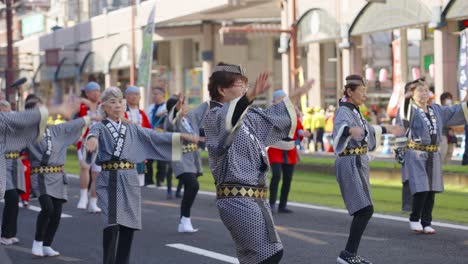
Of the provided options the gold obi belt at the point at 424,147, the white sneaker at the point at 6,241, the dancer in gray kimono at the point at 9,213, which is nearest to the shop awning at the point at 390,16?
the gold obi belt at the point at 424,147

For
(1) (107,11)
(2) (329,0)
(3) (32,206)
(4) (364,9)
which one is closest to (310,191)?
(3) (32,206)

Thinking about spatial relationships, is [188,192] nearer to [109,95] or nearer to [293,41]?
[109,95]

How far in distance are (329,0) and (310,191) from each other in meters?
19.9

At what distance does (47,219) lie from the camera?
10.6 m

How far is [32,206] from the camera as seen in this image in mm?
16562

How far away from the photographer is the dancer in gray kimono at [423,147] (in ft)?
37.1

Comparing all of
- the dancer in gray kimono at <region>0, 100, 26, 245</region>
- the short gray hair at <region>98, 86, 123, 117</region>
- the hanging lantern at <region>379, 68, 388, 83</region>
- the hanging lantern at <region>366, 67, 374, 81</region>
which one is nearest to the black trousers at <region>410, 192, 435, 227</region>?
the short gray hair at <region>98, 86, 123, 117</region>

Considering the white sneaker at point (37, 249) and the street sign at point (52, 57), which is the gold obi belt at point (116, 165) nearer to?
the white sneaker at point (37, 249)

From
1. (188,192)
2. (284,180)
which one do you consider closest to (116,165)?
(188,192)

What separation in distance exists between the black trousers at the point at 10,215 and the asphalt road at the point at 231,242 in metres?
0.24

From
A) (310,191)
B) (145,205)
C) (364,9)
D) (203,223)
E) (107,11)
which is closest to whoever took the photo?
(203,223)

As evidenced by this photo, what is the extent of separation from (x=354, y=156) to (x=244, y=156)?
3.23 metres

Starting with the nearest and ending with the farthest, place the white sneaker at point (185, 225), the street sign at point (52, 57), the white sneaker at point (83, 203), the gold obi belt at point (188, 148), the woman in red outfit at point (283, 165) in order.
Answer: the white sneaker at point (185, 225) → the gold obi belt at point (188, 148) → the woman in red outfit at point (283, 165) → the white sneaker at point (83, 203) → the street sign at point (52, 57)

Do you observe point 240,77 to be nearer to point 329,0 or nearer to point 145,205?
point 145,205
